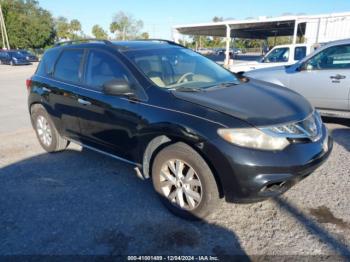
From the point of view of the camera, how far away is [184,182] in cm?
310

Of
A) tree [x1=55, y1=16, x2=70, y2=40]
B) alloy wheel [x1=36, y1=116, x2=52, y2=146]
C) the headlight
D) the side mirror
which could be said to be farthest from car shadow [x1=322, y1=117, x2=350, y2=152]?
tree [x1=55, y1=16, x2=70, y2=40]

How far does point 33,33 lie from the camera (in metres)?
53.4

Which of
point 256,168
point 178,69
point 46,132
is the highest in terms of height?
point 178,69

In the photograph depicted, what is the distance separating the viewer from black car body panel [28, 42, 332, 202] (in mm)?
2693

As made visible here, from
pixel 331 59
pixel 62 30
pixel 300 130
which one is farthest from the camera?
pixel 62 30

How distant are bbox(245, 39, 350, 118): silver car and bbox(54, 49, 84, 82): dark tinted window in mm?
4213

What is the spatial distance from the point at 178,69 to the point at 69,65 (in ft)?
5.47

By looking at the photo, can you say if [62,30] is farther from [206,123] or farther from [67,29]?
[206,123]

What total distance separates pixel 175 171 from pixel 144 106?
2.51 ft

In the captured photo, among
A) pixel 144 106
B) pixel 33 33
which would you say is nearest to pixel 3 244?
pixel 144 106

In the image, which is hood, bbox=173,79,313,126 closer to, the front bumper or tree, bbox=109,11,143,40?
the front bumper

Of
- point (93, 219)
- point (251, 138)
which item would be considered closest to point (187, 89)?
point (251, 138)

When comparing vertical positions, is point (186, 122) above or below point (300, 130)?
above

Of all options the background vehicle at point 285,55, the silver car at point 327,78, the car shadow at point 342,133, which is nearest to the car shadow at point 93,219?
the car shadow at point 342,133
